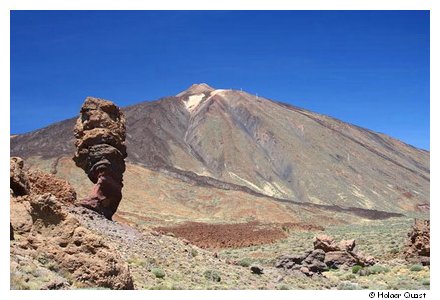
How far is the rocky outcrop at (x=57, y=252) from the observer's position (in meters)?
11.0

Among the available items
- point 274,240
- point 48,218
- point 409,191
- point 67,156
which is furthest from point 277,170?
point 48,218

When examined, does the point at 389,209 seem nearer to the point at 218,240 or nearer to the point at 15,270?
the point at 218,240

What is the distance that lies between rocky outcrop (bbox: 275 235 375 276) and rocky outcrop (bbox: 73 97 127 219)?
27.0 ft

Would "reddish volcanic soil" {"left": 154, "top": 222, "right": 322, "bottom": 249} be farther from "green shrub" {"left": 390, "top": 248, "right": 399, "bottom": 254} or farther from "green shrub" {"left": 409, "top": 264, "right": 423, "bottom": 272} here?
"green shrub" {"left": 409, "top": 264, "right": 423, "bottom": 272}

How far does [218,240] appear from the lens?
42625 millimetres

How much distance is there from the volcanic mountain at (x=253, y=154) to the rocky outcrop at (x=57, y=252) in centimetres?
6668

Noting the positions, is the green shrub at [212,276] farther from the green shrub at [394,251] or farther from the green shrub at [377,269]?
the green shrub at [394,251]

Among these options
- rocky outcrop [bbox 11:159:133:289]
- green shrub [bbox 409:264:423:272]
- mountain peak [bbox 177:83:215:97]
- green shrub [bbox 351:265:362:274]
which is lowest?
rocky outcrop [bbox 11:159:133:289]

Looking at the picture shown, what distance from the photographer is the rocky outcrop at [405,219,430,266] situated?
24.8m

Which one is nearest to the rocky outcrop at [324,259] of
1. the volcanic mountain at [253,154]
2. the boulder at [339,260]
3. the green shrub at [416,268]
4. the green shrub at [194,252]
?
the boulder at [339,260]

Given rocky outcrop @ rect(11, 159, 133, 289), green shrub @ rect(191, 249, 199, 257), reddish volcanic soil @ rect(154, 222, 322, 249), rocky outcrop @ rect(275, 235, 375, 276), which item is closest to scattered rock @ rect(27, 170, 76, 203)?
green shrub @ rect(191, 249, 199, 257)

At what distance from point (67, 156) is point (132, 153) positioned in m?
28.6

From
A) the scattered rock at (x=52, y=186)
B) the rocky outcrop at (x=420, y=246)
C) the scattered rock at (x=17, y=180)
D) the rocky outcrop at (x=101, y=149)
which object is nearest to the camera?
the scattered rock at (x=17, y=180)

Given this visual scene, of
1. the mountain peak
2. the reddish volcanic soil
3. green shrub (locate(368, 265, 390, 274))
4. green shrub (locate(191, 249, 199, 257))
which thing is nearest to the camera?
green shrub (locate(191, 249, 199, 257))
